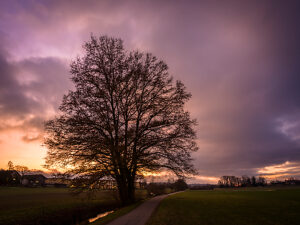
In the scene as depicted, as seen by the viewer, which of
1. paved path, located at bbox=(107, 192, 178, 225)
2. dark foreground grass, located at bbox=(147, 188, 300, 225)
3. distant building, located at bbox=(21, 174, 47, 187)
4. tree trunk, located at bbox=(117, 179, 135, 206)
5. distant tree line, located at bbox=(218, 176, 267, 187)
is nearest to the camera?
paved path, located at bbox=(107, 192, 178, 225)

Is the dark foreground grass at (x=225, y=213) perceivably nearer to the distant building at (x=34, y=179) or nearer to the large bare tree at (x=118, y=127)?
the large bare tree at (x=118, y=127)

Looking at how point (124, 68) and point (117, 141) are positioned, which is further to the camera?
point (124, 68)

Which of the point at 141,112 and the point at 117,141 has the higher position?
the point at 141,112

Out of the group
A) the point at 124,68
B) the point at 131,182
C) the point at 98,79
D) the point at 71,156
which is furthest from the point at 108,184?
the point at 124,68

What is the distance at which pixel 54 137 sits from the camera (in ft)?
53.5

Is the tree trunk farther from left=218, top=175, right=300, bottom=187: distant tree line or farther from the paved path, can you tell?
left=218, top=175, right=300, bottom=187: distant tree line

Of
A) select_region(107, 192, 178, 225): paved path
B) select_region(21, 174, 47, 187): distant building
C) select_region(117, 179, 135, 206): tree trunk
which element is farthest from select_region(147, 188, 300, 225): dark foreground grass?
select_region(21, 174, 47, 187): distant building

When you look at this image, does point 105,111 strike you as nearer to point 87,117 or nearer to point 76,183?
point 87,117

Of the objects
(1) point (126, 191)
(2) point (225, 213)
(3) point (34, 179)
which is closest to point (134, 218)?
(2) point (225, 213)

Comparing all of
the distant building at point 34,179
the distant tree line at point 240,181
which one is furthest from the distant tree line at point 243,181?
the distant building at point 34,179

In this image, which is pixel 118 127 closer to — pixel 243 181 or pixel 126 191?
pixel 126 191

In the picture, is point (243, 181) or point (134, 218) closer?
point (134, 218)

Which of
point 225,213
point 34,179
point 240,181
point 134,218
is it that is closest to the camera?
point 134,218

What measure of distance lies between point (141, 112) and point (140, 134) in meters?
2.30
